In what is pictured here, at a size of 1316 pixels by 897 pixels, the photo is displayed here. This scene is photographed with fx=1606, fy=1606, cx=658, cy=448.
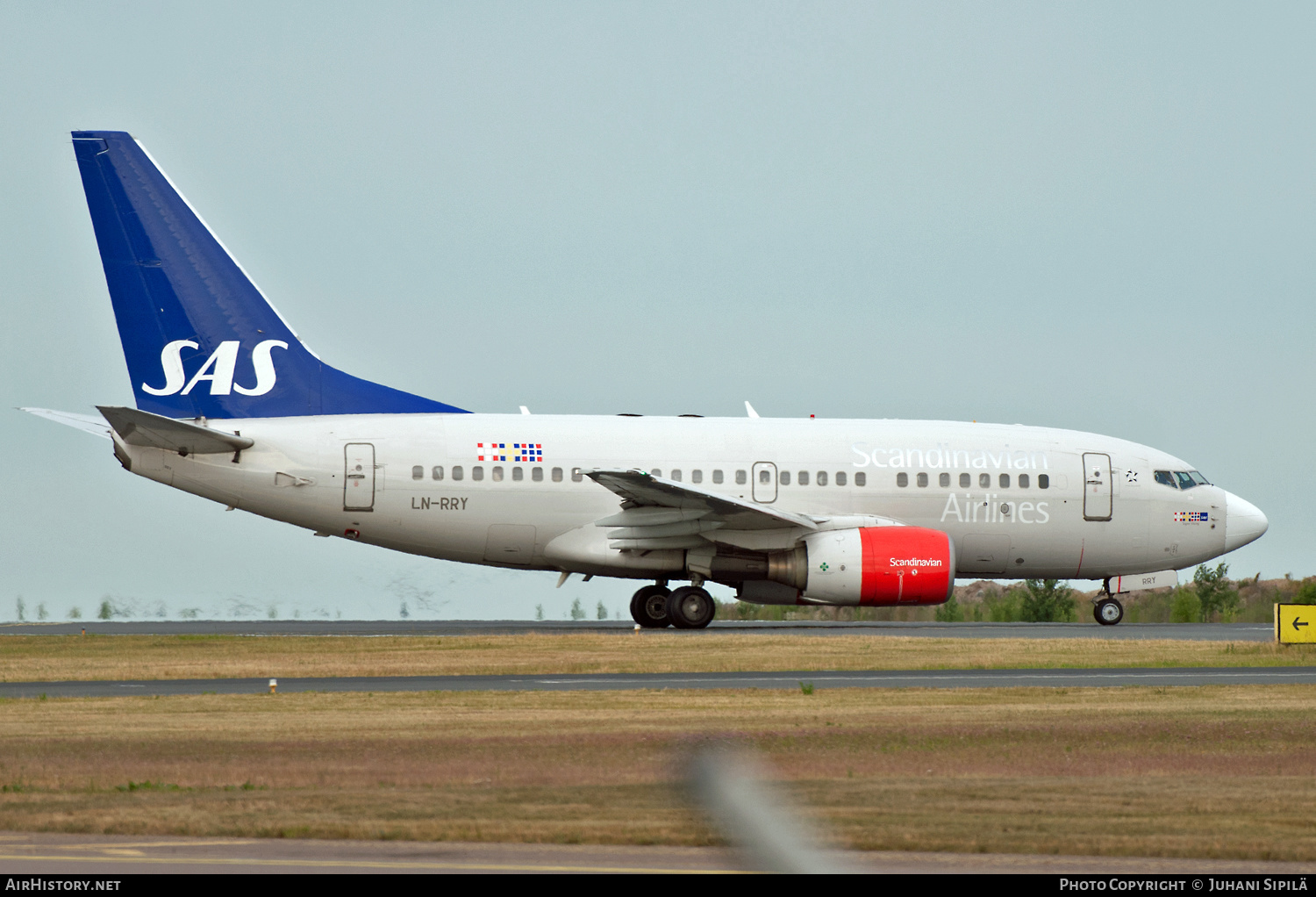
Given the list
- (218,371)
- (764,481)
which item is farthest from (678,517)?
(218,371)

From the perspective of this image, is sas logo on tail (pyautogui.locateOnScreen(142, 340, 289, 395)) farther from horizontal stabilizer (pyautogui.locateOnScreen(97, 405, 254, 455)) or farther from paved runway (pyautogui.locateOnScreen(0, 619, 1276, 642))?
paved runway (pyautogui.locateOnScreen(0, 619, 1276, 642))

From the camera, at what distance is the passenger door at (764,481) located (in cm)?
3288

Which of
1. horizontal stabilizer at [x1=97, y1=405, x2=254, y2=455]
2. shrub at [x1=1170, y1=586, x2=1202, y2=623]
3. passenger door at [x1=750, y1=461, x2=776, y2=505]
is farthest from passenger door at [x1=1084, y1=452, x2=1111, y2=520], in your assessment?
horizontal stabilizer at [x1=97, y1=405, x2=254, y2=455]

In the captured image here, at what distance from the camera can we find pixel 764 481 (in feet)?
108

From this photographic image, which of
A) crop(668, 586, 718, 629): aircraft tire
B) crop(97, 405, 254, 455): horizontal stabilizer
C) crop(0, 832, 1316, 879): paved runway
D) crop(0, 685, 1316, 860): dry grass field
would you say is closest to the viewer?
crop(0, 832, 1316, 879): paved runway

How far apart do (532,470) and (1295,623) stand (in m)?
14.5

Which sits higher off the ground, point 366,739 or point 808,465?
point 808,465

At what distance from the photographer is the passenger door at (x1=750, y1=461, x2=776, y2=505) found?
32.9 meters

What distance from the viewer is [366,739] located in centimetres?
1510

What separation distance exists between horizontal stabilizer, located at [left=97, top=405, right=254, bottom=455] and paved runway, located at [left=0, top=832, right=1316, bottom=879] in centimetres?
2062

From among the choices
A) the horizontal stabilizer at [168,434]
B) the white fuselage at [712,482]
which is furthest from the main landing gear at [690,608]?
the horizontal stabilizer at [168,434]
